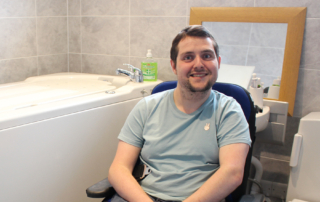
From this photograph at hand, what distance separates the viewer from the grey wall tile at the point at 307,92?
67.9 inches

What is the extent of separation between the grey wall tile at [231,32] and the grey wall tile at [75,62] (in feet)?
3.48

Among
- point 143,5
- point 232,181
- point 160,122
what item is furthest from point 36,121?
point 143,5

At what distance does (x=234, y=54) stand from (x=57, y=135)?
3.56ft

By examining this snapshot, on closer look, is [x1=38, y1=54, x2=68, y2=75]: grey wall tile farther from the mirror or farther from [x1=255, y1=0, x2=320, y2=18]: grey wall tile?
[x1=255, y1=0, x2=320, y2=18]: grey wall tile

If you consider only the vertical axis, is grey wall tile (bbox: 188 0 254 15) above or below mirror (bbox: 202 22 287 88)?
above

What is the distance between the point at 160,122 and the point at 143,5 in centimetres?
113

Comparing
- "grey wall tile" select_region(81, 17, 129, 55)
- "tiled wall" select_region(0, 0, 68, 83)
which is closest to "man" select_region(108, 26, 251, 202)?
"grey wall tile" select_region(81, 17, 129, 55)

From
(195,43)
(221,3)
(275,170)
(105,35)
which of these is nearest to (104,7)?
(105,35)

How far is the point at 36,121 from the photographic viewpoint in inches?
51.1

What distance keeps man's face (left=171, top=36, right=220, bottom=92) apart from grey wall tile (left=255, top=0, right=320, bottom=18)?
0.77 meters

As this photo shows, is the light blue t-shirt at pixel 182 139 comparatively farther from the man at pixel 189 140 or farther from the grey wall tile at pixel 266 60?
the grey wall tile at pixel 266 60

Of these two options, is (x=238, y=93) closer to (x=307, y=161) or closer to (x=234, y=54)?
(x=307, y=161)

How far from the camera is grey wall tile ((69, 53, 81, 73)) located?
2.41 metres

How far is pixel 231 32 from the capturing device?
185 centimetres
